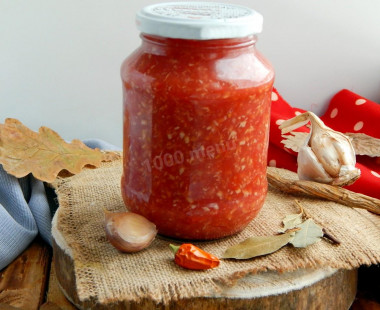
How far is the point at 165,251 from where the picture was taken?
103cm

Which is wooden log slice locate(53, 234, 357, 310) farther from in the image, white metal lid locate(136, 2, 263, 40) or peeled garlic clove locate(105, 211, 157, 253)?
white metal lid locate(136, 2, 263, 40)

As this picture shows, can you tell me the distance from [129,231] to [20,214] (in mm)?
394

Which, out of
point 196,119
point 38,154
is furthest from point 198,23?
point 38,154

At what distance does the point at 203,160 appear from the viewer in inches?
38.4

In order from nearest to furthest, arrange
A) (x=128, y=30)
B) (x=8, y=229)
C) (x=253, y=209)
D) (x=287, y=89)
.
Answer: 1. (x=253, y=209)
2. (x=8, y=229)
3. (x=128, y=30)
4. (x=287, y=89)

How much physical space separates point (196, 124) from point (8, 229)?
528 millimetres

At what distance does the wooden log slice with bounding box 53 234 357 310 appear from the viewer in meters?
0.96

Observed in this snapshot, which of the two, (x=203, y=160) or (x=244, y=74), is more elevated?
(x=244, y=74)

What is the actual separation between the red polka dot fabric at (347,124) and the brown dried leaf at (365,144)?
3 centimetres

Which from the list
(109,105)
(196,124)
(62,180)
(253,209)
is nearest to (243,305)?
(253,209)

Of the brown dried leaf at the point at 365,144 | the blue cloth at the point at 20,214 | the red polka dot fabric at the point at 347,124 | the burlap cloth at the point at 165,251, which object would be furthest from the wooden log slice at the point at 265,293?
the brown dried leaf at the point at 365,144

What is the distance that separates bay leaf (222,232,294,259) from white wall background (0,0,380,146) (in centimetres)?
81

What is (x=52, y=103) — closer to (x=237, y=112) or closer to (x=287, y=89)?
(x=287, y=89)

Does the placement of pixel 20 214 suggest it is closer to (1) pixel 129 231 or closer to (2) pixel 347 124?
(1) pixel 129 231
